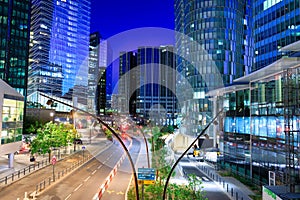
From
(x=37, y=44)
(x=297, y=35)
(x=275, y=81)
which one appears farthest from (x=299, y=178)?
(x=37, y=44)

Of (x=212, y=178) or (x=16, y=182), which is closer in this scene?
(x=16, y=182)

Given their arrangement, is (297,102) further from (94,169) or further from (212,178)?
(94,169)

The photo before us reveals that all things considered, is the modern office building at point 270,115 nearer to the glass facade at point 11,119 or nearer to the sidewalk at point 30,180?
the sidewalk at point 30,180

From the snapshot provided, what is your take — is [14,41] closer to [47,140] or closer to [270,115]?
[47,140]

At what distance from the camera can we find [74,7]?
607 feet

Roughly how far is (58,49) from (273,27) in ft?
421

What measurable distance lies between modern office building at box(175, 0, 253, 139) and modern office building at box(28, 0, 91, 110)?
230 feet

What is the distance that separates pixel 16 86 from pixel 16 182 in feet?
262

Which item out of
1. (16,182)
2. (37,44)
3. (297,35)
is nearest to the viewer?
(16,182)

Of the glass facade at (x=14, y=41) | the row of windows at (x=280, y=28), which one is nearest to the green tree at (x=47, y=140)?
the row of windows at (x=280, y=28)

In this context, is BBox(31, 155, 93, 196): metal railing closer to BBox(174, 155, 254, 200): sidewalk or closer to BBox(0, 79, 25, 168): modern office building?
BBox(0, 79, 25, 168): modern office building

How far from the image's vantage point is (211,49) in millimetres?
92125

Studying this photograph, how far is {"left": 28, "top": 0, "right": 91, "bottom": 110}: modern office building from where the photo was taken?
484 feet

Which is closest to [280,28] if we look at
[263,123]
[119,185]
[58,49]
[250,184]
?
[263,123]
